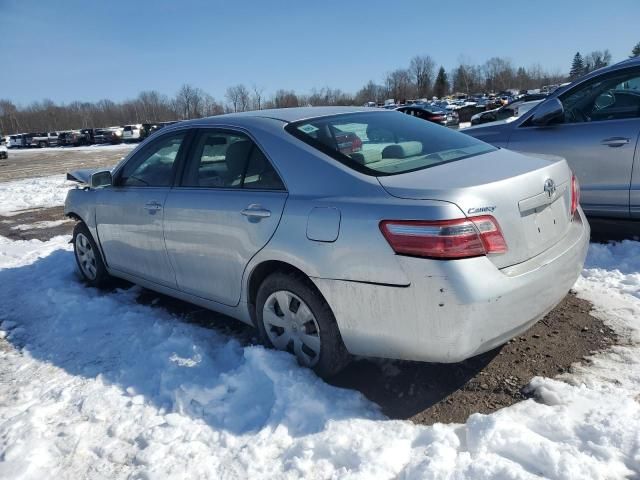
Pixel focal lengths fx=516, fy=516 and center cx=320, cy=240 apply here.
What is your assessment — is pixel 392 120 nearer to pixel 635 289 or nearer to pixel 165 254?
pixel 165 254

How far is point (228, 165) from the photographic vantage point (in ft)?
11.4

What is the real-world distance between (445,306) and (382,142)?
126 cm

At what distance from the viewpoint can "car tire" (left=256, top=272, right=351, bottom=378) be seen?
2.88m

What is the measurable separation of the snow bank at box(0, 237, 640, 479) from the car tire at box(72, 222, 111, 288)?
1.11 m

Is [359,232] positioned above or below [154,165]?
below

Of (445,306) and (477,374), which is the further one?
(477,374)

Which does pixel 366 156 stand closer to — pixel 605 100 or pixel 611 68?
pixel 611 68

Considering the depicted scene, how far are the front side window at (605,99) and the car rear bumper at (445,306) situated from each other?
3033 millimetres

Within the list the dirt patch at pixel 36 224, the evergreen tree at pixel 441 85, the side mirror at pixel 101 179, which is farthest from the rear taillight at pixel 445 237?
the evergreen tree at pixel 441 85

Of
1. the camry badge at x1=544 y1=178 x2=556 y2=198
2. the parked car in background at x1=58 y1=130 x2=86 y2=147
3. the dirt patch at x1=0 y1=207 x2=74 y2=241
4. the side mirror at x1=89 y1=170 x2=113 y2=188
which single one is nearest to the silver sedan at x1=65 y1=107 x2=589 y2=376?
the camry badge at x1=544 y1=178 x2=556 y2=198

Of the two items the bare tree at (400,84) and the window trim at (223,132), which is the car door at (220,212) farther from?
the bare tree at (400,84)

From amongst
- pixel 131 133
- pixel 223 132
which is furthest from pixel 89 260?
pixel 131 133

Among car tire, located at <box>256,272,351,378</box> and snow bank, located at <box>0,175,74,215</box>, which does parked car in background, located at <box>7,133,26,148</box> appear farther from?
car tire, located at <box>256,272,351,378</box>

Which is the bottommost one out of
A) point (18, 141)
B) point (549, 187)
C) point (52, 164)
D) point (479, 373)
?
point (52, 164)
